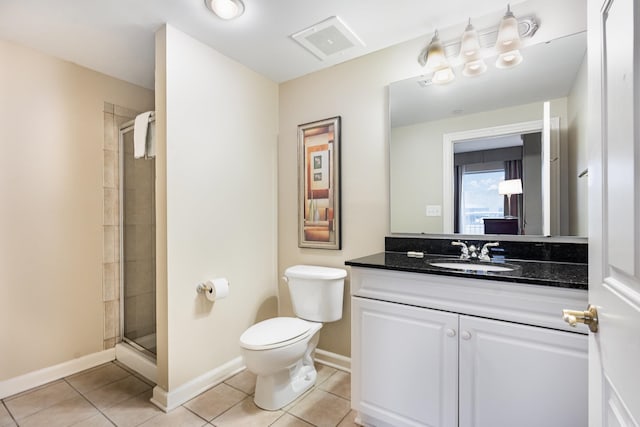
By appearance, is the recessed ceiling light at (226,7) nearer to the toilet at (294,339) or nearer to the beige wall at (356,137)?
the beige wall at (356,137)

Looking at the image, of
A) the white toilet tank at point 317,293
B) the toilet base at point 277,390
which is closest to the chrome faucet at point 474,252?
the white toilet tank at point 317,293

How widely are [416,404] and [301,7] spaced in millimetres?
2095

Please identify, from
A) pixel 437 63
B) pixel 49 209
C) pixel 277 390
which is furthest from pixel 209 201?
pixel 437 63

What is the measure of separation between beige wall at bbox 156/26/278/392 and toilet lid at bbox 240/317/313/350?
0.42m

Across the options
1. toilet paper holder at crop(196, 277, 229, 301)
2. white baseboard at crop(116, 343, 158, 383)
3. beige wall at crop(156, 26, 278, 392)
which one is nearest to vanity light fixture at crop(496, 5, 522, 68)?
beige wall at crop(156, 26, 278, 392)

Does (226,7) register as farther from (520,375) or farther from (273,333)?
(520,375)

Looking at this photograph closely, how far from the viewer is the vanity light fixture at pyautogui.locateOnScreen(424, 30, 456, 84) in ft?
6.05

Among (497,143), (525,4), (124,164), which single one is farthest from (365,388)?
(124,164)

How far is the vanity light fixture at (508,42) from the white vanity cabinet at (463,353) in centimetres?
127

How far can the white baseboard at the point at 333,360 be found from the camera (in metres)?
2.25

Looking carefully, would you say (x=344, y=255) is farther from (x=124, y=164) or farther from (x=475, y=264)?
(x=124, y=164)

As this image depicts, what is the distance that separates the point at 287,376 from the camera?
1874 millimetres

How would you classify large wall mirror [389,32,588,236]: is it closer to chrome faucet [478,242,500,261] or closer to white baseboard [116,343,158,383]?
chrome faucet [478,242,500,261]

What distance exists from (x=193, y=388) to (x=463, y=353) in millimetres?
1604
